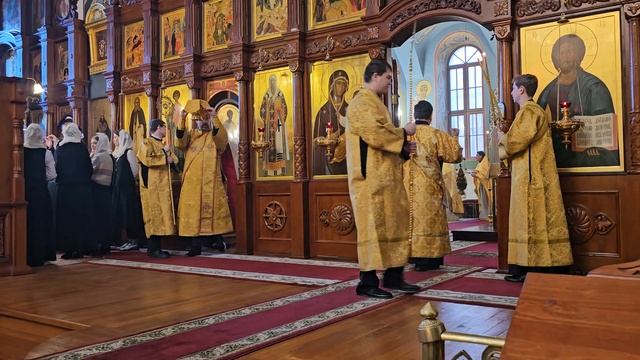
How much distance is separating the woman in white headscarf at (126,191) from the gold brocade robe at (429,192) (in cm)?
448

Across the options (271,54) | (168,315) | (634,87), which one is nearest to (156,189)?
(271,54)

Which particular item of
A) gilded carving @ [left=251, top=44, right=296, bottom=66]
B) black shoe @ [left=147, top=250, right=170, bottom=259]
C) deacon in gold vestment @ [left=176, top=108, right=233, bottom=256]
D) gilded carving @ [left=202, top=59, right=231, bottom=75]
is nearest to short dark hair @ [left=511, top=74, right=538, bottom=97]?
gilded carving @ [left=251, top=44, right=296, bottom=66]

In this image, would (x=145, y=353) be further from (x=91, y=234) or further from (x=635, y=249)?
(x=91, y=234)

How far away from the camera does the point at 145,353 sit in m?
3.18

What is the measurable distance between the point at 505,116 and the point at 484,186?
282 inches

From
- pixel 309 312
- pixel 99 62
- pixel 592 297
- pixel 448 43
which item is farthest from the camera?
pixel 448 43

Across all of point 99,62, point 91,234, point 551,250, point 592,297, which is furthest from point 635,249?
point 99,62

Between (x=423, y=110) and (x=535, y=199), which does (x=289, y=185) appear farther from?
(x=535, y=199)

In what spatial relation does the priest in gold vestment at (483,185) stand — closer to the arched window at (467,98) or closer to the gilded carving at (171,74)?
the arched window at (467,98)

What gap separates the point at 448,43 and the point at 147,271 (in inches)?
493

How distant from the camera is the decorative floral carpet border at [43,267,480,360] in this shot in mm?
3139

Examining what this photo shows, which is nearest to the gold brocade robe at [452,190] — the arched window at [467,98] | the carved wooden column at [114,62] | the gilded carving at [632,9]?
the arched window at [467,98]

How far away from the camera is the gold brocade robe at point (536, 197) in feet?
17.1

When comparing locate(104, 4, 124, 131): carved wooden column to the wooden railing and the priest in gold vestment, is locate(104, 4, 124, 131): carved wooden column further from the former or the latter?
the wooden railing
